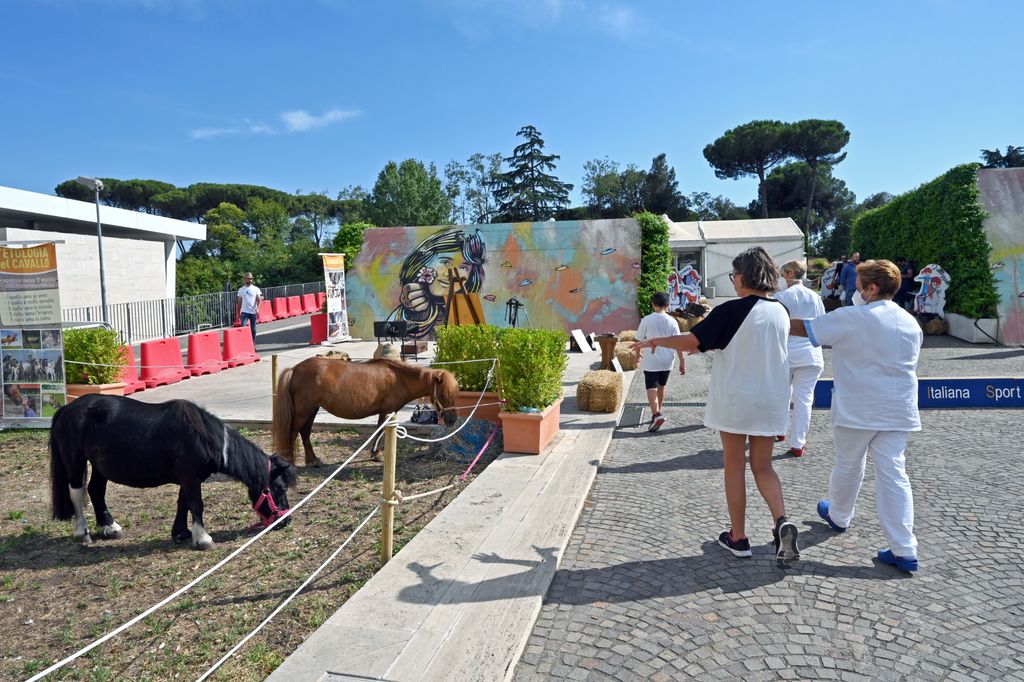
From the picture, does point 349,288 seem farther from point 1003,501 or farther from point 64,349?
point 1003,501

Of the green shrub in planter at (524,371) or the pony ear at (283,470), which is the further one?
the green shrub in planter at (524,371)

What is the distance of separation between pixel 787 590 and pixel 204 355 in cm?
1232

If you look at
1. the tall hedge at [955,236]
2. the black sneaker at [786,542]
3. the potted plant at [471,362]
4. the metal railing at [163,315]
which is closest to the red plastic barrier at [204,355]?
the metal railing at [163,315]

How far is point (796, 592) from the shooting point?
346 cm

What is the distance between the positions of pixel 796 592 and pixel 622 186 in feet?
208

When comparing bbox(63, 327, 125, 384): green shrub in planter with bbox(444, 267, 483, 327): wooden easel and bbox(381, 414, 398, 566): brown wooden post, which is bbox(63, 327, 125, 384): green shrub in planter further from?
bbox(444, 267, 483, 327): wooden easel

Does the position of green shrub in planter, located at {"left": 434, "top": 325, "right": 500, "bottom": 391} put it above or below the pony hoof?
above

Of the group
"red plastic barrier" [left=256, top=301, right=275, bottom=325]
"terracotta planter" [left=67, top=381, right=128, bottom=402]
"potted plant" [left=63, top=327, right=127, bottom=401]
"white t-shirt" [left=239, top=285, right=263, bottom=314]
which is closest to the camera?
"terracotta planter" [left=67, top=381, right=128, bottom=402]

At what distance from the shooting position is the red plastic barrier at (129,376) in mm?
10172

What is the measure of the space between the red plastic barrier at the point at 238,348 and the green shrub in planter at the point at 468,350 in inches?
309

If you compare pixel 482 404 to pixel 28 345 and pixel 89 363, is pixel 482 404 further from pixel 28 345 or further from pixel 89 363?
pixel 28 345

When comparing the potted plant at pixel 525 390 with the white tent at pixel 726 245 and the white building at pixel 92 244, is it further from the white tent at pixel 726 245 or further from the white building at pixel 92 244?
the white tent at pixel 726 245

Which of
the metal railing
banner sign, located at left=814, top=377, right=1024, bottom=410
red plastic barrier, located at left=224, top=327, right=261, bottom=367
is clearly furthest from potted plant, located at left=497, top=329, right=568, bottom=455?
the metal railing

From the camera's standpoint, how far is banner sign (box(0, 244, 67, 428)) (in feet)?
28.7
